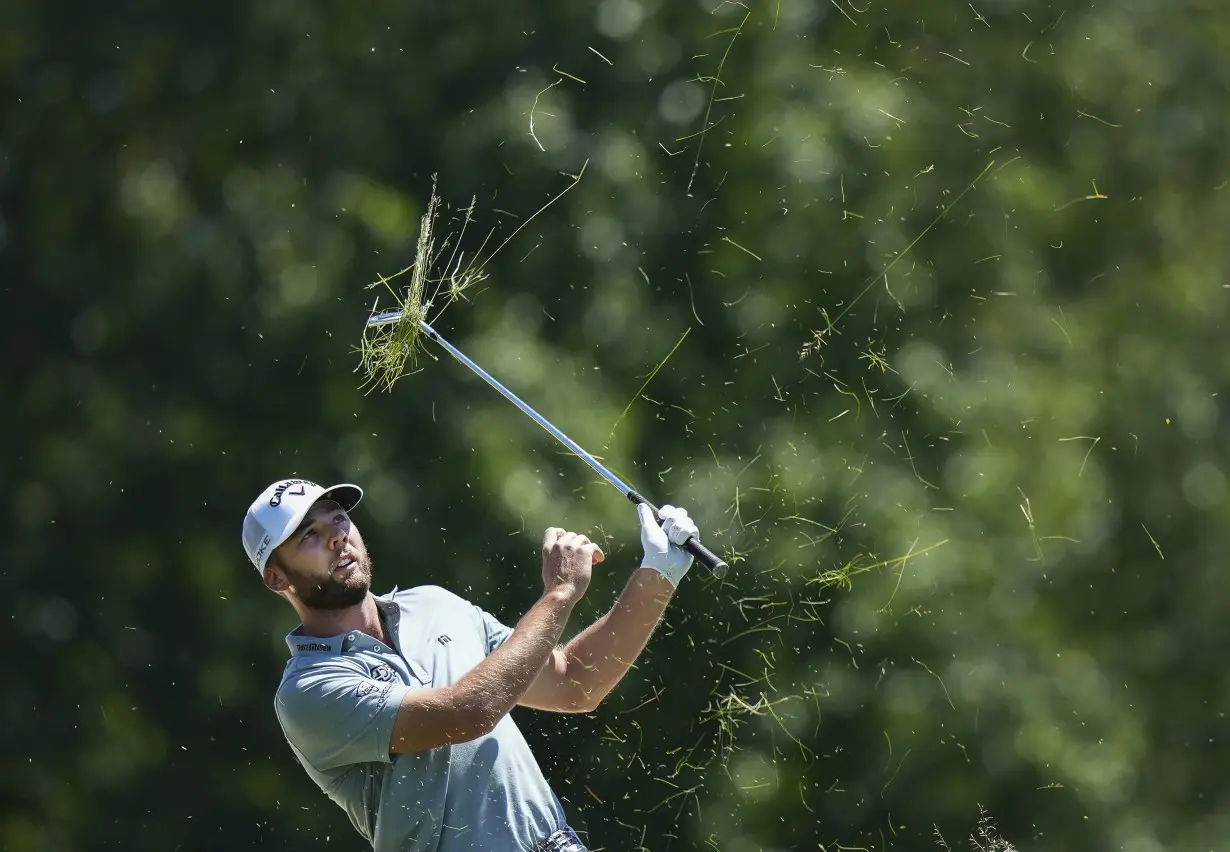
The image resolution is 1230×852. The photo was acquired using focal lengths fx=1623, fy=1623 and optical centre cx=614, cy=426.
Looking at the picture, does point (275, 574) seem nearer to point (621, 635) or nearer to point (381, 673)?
point (381, 673)

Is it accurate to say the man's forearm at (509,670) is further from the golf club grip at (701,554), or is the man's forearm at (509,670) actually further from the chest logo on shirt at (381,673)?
the golf club grip at (701,554)

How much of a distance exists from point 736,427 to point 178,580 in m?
2.58

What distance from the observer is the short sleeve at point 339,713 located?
9.91ft

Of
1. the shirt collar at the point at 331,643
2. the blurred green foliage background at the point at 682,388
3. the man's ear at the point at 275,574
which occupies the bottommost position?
the blurred green foliage background at the point at 682,388

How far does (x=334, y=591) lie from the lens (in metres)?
3.17

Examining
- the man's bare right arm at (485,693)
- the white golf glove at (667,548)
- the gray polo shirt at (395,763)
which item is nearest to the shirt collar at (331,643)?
the gray polo shirt at (395,763)

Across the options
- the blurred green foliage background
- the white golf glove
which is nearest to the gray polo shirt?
the white golf glove

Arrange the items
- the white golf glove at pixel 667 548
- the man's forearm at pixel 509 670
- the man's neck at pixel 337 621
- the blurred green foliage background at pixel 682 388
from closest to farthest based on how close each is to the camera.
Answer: the man's forearm at pixel 509 670, the man's neck at pixel 337 621, the white golf glove at pixel 667 548, the blurred green foliage background at pixel 682 388

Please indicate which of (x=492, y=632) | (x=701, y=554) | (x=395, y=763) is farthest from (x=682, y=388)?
(x=395, y=763)

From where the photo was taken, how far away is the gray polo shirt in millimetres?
3045

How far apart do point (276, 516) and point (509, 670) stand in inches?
23.3

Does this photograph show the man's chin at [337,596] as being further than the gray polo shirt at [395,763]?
Yes

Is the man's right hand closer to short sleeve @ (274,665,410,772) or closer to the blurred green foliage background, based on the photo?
short sleeve @ (274,665,410,772)

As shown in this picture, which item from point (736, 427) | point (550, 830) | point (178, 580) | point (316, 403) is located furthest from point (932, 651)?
point (550, 830)
